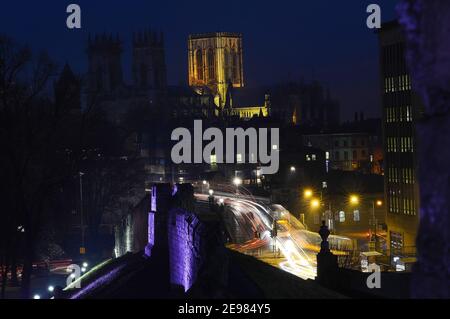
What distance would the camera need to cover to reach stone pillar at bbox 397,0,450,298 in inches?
302

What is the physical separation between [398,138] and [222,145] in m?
53.5

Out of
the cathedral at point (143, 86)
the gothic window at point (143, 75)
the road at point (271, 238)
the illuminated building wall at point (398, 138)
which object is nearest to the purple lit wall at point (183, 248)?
the road at point (271, 238)

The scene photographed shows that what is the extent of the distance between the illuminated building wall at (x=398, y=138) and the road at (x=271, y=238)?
704 centimetres

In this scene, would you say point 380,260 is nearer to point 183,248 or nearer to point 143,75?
point 183,248

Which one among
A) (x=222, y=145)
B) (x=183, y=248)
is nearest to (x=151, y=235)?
(x=183, y=248)

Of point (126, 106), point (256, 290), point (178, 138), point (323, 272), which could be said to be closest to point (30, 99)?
point (323, 272)

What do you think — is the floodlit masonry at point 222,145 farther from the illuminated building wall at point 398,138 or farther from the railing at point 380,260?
the railing at point 380,260

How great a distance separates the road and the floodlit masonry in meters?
33.1

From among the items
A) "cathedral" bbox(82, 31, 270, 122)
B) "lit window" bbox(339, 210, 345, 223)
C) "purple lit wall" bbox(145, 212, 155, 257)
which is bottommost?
"lit window" bbox(339, 210, 345, 223)

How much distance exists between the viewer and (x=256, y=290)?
15344 millimetres

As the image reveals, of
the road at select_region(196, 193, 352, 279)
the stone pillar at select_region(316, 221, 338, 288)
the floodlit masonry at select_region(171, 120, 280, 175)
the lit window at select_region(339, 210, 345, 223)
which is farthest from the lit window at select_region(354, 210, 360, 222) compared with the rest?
the stone pillar at select_region(316, 221, 338, 288)

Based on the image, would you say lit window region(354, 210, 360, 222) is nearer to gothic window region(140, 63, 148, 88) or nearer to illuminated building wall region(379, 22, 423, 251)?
illuminated building wall region(379, 22, 423, 251)

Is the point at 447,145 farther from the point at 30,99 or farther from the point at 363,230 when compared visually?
the point at 363,230

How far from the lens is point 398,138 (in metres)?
58.9
